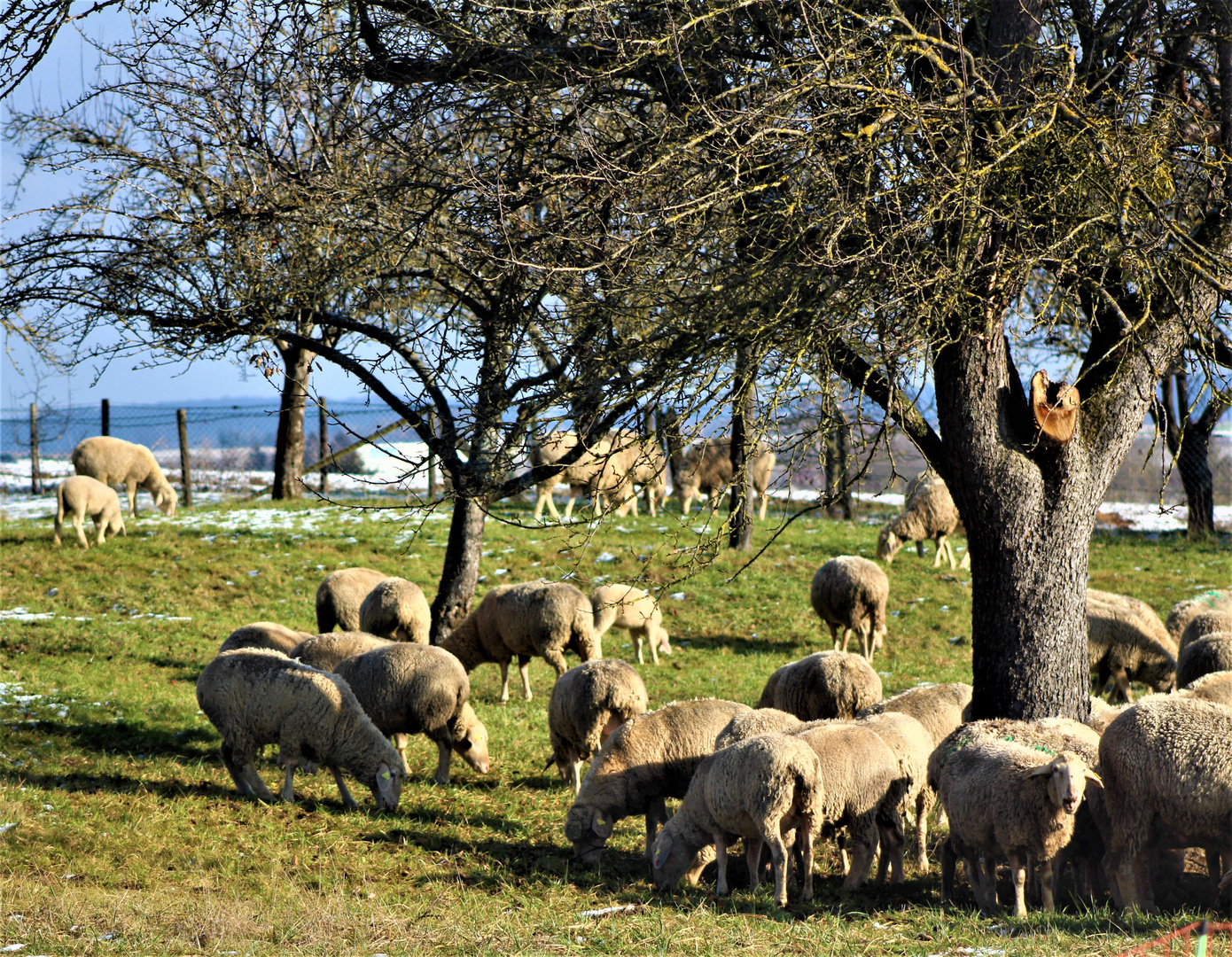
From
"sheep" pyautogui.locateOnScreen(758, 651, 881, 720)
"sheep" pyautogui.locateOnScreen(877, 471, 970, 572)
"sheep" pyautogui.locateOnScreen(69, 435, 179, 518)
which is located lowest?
"sheep" pyautogui.locateOnScreen(758, 651, 881, 720)

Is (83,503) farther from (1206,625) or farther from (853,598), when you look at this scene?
(1206,625)

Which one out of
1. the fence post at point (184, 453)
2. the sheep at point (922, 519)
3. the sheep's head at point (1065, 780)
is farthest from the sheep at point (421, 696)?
the fence post at point (184, 453)

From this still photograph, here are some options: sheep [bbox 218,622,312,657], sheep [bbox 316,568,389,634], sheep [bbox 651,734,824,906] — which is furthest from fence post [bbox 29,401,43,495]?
sheep [bbox 651,734,824,906]

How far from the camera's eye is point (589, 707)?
331 inches

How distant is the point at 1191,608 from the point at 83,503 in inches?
585

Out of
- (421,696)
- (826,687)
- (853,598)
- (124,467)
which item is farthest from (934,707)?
(124,467)

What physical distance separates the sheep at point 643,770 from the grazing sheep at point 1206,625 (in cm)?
584

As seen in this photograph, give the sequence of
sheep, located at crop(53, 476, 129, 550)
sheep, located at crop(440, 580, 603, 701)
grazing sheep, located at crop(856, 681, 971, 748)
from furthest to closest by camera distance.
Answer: sheep, located at crop(53, 476, 129, 550) < sheep, located at crop(440, 580, 603, 701) < grazing sheep, located at crop(856, 681, 971, 748)

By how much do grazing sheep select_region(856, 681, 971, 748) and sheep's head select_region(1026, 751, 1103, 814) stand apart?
186 centimetres

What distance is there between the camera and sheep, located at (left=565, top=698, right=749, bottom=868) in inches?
281

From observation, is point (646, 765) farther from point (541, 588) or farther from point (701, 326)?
point (541, 588)

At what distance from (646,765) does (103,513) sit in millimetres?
11808

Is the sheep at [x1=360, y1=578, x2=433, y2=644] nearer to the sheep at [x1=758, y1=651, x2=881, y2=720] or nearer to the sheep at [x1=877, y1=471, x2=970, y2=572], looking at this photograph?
the sheep at [x1=758, y1=651, x2=881, y2=720]

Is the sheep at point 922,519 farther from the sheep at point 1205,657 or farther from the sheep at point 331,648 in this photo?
the sheep at point 331,648
